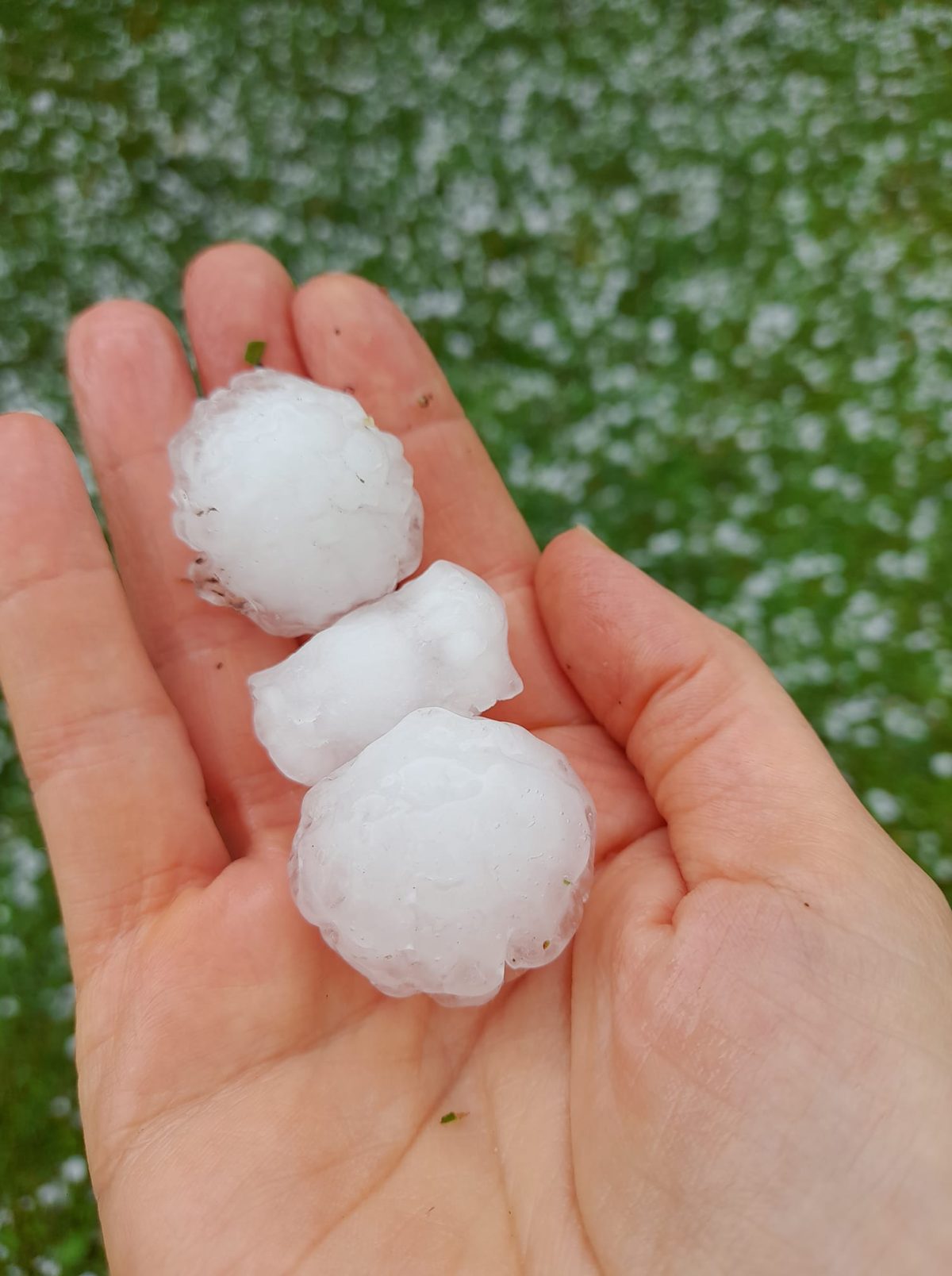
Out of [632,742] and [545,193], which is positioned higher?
[545,193]

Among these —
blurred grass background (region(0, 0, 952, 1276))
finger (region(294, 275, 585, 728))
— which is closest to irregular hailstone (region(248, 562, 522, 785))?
finger (region(294, 275, 585, 728))

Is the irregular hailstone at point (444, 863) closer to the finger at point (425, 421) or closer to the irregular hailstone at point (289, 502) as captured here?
the irregular hailstone at point (289, 502)

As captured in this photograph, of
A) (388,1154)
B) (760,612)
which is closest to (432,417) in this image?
(760,612)

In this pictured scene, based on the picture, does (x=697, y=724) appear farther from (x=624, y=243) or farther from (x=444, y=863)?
(x=624, y=243)

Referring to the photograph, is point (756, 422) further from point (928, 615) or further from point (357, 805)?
point (357, 805)

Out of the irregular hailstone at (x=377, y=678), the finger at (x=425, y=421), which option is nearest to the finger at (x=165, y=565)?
the irregular hailstone at (x=377, y=678)

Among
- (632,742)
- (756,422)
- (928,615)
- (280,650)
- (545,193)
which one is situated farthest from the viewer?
(545,193)

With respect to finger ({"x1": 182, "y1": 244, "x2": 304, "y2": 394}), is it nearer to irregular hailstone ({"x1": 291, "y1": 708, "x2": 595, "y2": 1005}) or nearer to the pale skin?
the pale skin
